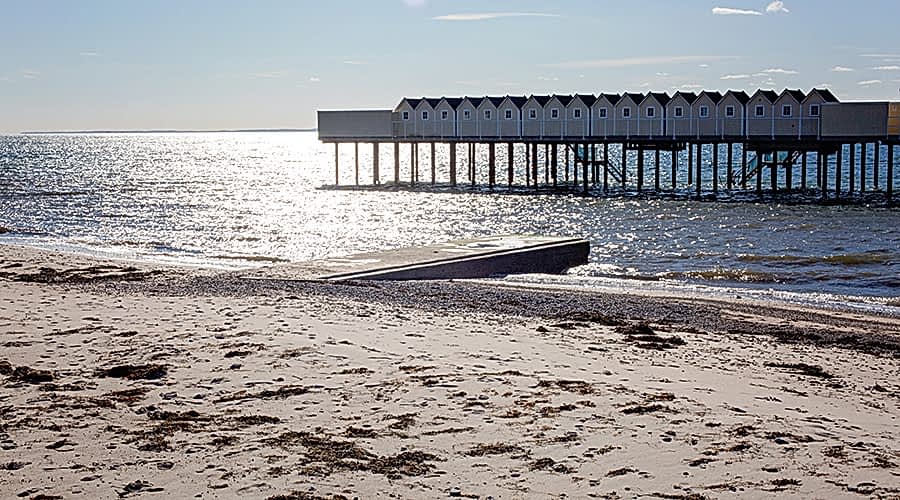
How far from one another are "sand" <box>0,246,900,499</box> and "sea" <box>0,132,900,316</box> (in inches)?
263

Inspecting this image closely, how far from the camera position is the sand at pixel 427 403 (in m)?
6.58

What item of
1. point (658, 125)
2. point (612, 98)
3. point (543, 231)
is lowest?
point (543, 231)

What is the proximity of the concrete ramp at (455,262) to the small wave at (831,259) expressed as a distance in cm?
450

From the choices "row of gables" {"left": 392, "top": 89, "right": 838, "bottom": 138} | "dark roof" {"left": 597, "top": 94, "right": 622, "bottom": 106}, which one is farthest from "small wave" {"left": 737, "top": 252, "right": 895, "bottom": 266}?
"dark roof" {"left": 597, "top": 94, "right": 622, "bottom": 106}

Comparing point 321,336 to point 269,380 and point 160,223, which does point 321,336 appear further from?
point 160,223

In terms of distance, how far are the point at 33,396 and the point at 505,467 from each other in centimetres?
390

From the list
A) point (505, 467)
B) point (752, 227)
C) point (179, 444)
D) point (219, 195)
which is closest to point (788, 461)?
point (505, 467)

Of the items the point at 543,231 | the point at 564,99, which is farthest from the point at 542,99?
the point at 543,231

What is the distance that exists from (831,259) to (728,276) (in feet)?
14.4

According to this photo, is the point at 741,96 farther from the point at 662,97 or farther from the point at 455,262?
the point at 455,262

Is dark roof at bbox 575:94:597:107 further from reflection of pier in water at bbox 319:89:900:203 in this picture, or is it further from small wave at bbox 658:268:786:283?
small wave at bbox 658:268:786:283

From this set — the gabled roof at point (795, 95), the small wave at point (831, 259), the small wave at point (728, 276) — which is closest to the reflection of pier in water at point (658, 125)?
the gabled roof at point (795, 95)

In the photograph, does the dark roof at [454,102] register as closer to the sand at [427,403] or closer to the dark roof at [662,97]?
the dark roof at [662,97]

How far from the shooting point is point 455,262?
20.4 m
